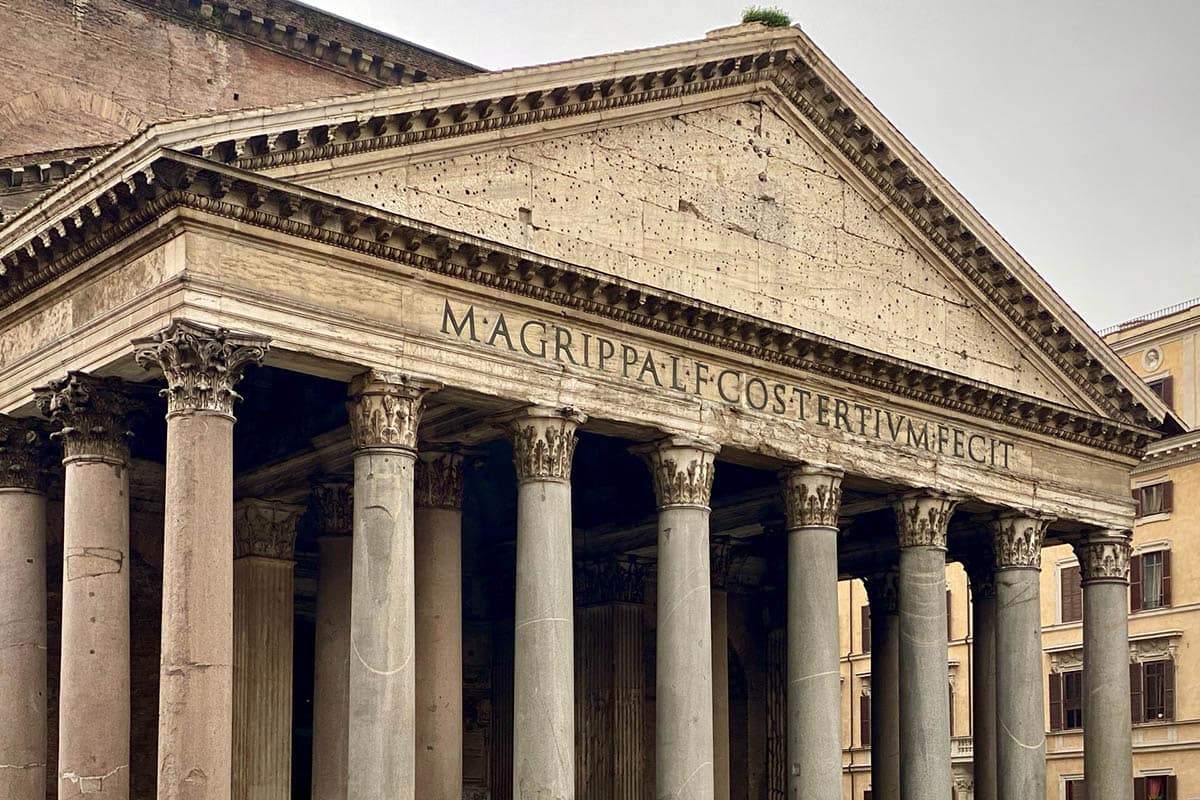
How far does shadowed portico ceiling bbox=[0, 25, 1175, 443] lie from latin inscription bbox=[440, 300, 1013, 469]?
1.06 feet

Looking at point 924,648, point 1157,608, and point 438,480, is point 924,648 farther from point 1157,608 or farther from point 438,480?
point 1157,608

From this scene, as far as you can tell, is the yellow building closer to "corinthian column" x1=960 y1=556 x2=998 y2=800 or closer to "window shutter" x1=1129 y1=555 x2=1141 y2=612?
"window shutter" x1=1129 y1=555 x2=1141 y2=612

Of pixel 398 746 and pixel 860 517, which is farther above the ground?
pixel 860 517

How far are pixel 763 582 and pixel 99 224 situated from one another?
1584cm

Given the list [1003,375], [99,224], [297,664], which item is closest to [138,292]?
[99,224]

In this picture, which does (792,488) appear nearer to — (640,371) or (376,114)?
(640,371)

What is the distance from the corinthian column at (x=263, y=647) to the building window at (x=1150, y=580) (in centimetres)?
1930

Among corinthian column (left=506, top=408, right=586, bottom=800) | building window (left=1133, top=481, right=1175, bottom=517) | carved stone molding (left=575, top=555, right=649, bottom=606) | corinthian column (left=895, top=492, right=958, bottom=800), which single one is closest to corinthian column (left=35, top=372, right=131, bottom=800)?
corinthian column (left=506, top=408, right=586, bottom=800)

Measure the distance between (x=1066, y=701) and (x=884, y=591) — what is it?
10.9m

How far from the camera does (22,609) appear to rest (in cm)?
1991

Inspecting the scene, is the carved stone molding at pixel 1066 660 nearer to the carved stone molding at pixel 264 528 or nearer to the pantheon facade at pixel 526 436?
the pantheon facade at pixel 526 436

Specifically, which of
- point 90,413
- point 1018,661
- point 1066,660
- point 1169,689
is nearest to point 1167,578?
point 1169,689

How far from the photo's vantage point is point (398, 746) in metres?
18.0

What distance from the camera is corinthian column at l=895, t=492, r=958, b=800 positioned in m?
23.6
